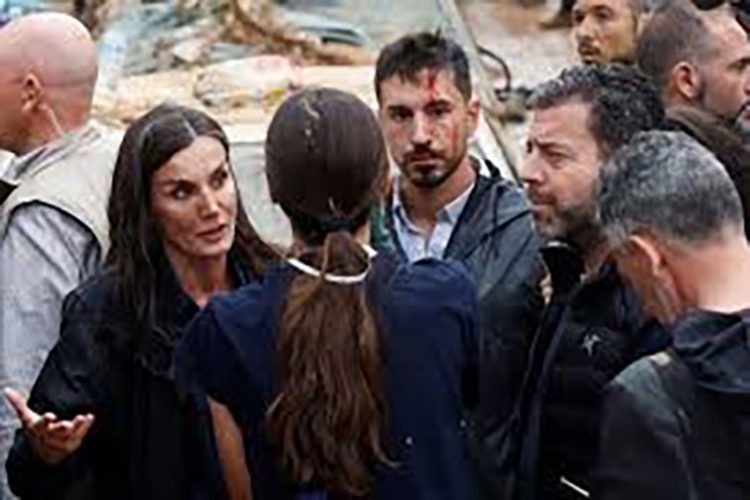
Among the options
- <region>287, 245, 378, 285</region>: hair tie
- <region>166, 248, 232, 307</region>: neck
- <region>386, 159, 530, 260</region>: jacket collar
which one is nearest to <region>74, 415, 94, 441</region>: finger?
<region>166, 248, 232, 307</region>: neck

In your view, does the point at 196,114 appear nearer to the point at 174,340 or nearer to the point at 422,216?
the point at 174,340

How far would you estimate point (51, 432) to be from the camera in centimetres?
347

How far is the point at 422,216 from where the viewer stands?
4488 mm

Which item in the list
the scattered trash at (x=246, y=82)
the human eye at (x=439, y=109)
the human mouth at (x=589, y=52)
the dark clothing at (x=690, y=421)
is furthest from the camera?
the scattered trash at (x=246, y=82)

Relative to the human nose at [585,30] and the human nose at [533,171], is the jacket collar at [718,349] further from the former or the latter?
the human nose at [585,30]

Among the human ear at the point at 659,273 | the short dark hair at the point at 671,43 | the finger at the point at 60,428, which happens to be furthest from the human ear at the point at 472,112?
the human ear at the point at 659,273

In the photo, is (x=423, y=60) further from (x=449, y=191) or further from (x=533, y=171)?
(x=533, y=171)

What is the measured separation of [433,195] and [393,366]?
54.0 inches

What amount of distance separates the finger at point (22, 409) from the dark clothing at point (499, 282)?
82cm

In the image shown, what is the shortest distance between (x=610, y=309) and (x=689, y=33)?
1277 millimetres

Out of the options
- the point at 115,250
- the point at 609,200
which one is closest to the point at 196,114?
the point at 115,250

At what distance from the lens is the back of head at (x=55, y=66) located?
13.9 ft

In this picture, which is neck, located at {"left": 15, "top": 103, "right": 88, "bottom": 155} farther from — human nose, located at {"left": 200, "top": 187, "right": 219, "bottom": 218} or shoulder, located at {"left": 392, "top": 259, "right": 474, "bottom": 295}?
shoulder, located at {"left": 392, "top": 259, "right": 474, "bottom": 295}

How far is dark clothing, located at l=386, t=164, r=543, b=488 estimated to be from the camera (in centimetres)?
374
